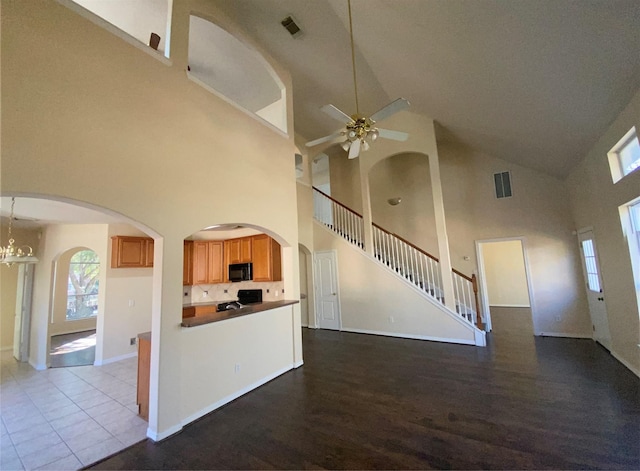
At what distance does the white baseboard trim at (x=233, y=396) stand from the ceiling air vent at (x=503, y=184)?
20.0 feet

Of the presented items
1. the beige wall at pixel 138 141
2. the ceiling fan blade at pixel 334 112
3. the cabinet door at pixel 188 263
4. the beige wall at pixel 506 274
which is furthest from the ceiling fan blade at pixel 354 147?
the beige wall at pixel 506 274

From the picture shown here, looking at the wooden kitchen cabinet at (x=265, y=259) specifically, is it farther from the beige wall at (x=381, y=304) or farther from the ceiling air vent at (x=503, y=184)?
the ceiling air vent at (x=503, y=184)

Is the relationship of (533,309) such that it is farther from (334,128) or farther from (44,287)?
(44,287)

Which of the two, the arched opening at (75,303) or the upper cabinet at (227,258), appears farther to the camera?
the arched opening at (75,303)

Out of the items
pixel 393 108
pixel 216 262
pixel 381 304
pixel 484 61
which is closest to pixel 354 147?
pixel 393 108

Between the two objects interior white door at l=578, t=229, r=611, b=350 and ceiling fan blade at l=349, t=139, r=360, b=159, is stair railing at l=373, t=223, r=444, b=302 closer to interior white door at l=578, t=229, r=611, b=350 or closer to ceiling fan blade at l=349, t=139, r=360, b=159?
interior white door at l=578, t=229, r=611, b=350

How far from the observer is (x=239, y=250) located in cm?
593

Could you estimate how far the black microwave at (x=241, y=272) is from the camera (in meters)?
5.64

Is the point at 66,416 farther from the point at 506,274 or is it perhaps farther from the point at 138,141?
the point at 506,274

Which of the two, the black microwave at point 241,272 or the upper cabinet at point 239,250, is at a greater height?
the upper cabinet at point 239,250

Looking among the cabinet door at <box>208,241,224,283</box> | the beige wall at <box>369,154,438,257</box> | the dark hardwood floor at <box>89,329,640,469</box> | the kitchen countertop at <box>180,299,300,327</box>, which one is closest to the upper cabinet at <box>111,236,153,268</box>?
the cabinet door at <box>208,241,224,283</box>

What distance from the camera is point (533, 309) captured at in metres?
5.52

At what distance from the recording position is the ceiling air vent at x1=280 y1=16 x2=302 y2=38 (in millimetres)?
3735

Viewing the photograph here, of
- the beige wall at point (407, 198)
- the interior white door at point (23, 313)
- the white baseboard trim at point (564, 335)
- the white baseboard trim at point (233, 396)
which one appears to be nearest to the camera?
the white baseboard trim at point (233, 396)
